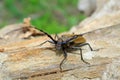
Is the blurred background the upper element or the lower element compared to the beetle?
upper

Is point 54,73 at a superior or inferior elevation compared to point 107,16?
inferior

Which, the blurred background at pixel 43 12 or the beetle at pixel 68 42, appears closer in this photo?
the beetle at pixel 68 42

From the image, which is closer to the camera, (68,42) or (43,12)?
(68,42)

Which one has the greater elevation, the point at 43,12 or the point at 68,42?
the point at 43,12

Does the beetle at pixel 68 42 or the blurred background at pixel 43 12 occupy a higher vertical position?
the blurred background at pixel 43 12

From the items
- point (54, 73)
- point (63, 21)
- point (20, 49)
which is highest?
A: point (63, 21)

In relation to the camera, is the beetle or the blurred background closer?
the beetle

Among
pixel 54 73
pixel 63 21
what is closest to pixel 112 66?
pixel 54 73

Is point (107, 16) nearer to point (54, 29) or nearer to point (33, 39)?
point (33, 39)
